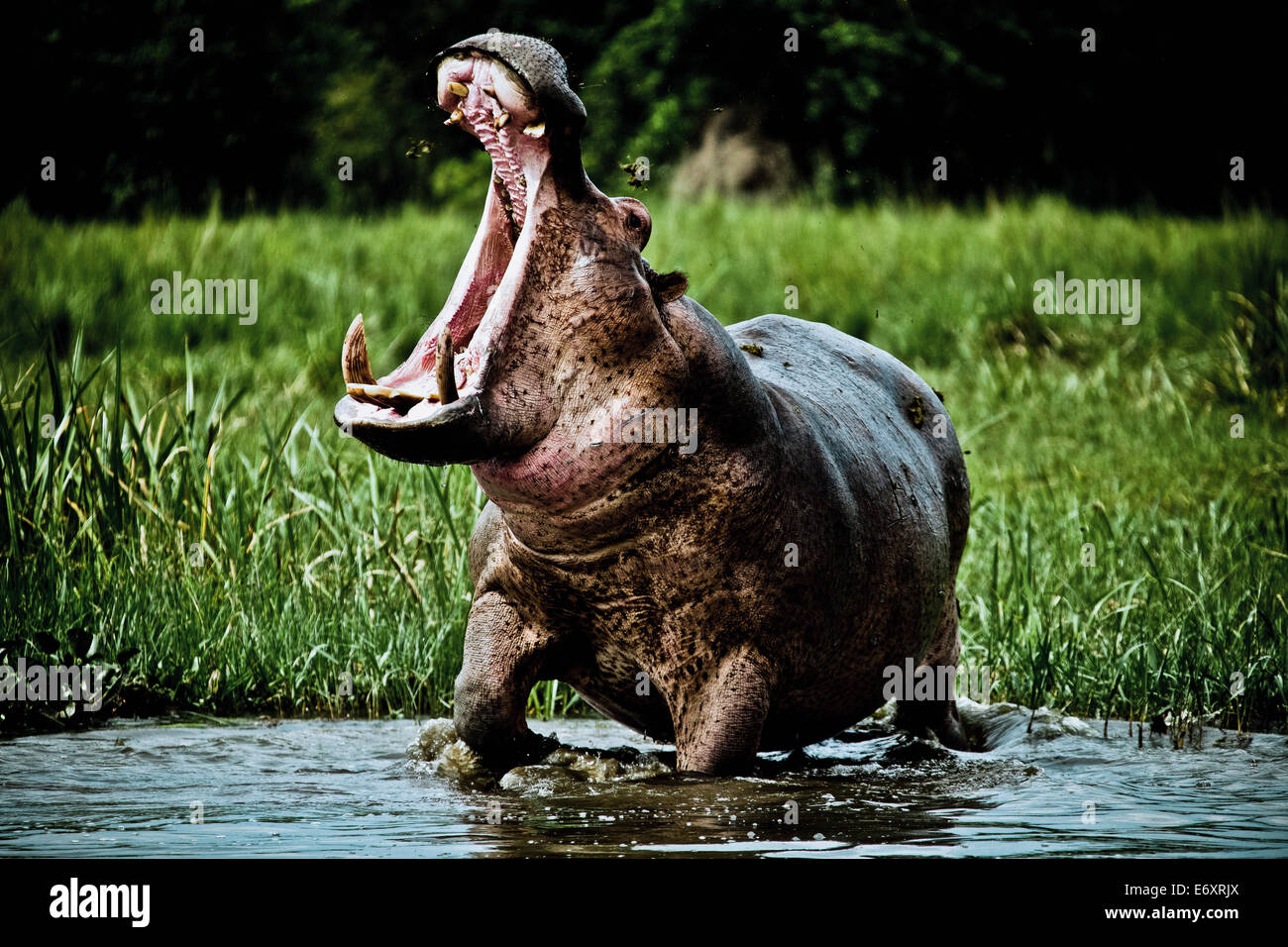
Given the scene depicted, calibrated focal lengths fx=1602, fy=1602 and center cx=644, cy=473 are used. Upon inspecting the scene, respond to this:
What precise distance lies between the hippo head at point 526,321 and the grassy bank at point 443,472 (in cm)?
211

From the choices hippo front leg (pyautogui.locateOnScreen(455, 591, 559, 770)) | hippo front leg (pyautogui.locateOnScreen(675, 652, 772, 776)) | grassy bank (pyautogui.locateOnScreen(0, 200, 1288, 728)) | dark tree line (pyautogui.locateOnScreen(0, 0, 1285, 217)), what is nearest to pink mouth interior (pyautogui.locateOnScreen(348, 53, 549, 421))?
hippo front leg (pyautogui.locateOnScreen(455, 591, 559, 770))

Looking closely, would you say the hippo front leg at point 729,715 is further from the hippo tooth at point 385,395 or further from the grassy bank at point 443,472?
the grassy bank at point 443,472

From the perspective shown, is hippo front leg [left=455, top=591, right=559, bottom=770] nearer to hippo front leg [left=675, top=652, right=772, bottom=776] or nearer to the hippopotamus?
the hippopotamus

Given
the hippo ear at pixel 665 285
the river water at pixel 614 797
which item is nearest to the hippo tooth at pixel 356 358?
the hippo ear at pixel 665 285

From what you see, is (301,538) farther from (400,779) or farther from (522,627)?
(522,627)

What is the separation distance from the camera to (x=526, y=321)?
305 centimetres

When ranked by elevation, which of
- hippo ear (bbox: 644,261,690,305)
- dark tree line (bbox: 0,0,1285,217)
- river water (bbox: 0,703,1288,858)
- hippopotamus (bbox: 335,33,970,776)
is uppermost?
dark tree line (bbox: 0,0,1285,217)

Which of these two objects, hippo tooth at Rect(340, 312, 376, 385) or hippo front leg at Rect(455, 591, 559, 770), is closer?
hippo tooth at Rect(340, 312, 376, 385)

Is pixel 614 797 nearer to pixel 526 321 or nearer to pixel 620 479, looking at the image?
pixel 620 479

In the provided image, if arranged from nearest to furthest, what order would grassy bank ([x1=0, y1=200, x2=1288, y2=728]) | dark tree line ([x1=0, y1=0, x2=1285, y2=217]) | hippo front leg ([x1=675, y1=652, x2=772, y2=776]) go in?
hippo front leg ([x1=675, y1=652, x2=772, y2=776]) → grassy bank ([x1=0, y1=200, x2=1288, y2=728]) → dark tree line ([x1=0, y1=0, x2=1285, y2=217])

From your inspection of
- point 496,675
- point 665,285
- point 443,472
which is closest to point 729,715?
point 496,675

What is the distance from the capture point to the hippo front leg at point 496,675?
11.5ft

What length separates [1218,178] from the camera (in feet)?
65.0

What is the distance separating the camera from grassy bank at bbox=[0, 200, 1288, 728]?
5.04 meters
